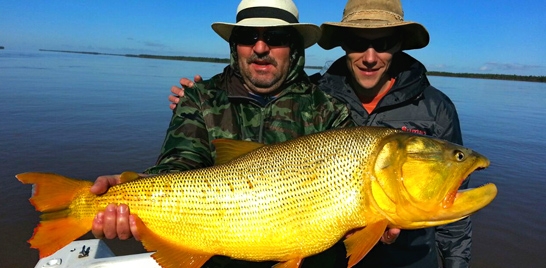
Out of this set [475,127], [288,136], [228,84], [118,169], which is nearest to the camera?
[288,136]

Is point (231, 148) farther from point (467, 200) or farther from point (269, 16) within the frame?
point (467, 200)

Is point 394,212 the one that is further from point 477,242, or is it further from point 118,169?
point 118,169

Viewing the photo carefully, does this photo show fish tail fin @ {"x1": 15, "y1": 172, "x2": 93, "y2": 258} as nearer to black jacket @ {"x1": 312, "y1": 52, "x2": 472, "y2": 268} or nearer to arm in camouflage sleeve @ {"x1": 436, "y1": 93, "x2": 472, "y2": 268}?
black jacket @ {"x1": 312, "y1": 52, "x2": 472, "y2": 268}

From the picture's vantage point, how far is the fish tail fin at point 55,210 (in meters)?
2.94

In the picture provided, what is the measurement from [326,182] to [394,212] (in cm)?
52

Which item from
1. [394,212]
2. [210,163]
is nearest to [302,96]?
[210,163]

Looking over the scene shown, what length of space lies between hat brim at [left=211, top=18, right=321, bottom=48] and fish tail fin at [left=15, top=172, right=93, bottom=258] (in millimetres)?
2130

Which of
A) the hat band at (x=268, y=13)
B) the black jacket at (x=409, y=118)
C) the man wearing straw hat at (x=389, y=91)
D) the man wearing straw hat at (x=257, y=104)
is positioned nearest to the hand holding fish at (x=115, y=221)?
the man wearing straw hat at (x=257, y=104)

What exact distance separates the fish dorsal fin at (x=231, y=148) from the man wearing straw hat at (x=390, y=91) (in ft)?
4.84

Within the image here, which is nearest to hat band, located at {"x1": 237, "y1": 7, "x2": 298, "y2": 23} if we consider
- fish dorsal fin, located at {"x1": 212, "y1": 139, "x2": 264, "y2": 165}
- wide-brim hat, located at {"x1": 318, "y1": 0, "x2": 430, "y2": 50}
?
wide-brim hat, located at {"x1": 318, "y1": 0, "x2": 430, "y2": 50}

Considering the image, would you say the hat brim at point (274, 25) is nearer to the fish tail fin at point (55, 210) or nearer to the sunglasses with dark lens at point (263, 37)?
the sunglasses with dark lens at point (263, 37)

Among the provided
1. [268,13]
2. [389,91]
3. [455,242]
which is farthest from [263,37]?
[455,242]

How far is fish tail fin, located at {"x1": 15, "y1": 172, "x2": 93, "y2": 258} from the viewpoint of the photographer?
294 centimetres

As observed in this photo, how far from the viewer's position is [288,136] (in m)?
3.77
